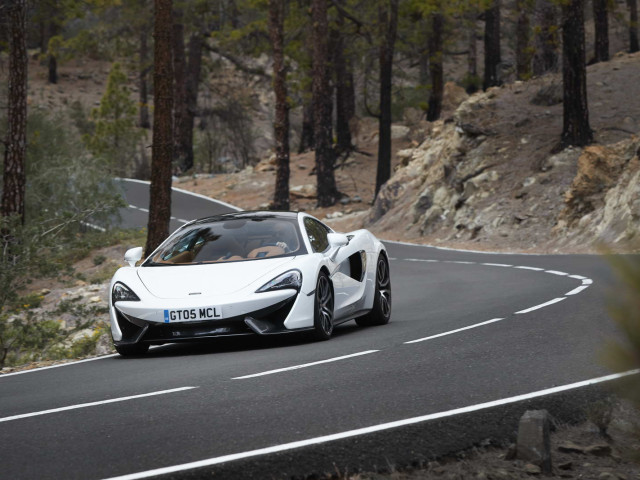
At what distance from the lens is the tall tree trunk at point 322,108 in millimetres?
38125

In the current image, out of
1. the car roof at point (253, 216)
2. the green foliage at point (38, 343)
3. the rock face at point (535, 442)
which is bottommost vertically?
the green foliage at point (38, 343)

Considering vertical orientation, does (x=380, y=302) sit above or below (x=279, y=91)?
below

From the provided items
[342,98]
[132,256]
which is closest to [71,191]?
[132,256]

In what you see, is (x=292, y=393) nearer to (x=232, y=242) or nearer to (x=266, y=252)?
(x=266, y=252)

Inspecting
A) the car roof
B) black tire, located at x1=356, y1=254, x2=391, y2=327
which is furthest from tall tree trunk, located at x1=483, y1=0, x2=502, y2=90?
the car roof

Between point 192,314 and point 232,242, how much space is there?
1.60m

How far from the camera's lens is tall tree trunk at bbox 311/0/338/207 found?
38125mm

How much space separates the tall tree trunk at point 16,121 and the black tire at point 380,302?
45.6 ft

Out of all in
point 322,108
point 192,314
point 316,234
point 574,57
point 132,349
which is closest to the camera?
point 192,314

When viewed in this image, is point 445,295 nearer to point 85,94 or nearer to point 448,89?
point 448,89

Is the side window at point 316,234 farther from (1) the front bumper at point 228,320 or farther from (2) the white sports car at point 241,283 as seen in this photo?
(1) the front bumper at point 228,320

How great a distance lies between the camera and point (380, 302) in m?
11.9

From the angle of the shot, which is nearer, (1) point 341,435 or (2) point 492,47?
(1) point 341,435

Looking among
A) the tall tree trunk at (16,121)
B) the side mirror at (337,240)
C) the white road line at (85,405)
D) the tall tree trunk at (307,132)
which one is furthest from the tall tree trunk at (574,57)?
the tall tree trunk at (307,132)
